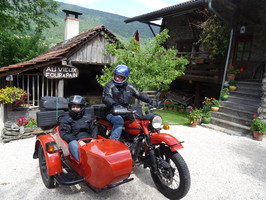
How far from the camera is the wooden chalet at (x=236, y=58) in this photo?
755 centimetres

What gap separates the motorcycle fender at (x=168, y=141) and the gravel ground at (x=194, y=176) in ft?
2.92

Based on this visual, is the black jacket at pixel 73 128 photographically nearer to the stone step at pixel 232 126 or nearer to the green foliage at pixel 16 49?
the stone step at pixel 232 126

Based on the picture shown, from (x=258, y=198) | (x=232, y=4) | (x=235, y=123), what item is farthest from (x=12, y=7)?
(x=258, y=198)

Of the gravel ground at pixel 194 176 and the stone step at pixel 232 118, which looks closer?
the gravel ground at pixel 194 176

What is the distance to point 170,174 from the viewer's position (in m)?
2.92

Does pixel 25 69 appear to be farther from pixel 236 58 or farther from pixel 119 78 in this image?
pixel 236 58

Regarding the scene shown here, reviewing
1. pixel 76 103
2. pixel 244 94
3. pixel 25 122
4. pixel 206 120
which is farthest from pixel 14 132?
Answer: pixel 244 94

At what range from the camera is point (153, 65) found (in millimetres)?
7078

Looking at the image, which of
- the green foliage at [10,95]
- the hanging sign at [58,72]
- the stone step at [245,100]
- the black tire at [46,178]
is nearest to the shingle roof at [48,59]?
the hanging sign at [58,72]

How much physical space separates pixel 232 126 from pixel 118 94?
18.2 feet

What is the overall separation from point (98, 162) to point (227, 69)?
843cm

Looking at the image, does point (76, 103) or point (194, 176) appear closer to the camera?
point (76, 103)

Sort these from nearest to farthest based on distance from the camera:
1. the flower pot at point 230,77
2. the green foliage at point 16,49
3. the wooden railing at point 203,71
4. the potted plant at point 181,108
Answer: the flower pot at point 230,77 → the wooden railing at point 203,71 → the potted plant at point 181,108 → the green foliage at point 16,49

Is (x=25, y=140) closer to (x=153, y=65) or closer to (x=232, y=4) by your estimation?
(x=153, y=65)
